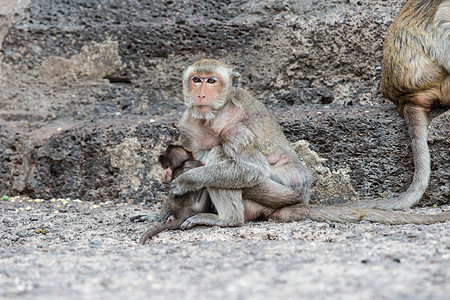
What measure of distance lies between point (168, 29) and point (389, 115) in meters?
2.47

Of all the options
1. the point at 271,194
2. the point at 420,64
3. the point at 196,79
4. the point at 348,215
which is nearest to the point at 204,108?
the point at 196,79

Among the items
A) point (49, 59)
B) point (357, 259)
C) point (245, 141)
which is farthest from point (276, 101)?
point (357, 259)

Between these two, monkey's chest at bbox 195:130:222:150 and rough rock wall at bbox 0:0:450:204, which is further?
rough rock wall at bbox 0:0:450:204

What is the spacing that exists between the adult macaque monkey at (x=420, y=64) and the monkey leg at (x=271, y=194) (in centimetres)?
106

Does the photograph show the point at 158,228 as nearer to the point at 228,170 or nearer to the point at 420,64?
the point at 228,170

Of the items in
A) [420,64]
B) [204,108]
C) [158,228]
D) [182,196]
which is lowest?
[158,228]

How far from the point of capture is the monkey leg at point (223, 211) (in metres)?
4.08

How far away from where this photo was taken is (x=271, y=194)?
424cm

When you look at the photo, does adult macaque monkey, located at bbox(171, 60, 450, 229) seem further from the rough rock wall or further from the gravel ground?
the rough rock wall

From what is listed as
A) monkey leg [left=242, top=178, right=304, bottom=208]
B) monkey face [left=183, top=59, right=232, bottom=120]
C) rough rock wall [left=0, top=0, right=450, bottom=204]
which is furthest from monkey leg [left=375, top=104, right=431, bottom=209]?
monkey face [left=183, top=59, right=232, bottom=120]

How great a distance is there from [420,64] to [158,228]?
256 cm

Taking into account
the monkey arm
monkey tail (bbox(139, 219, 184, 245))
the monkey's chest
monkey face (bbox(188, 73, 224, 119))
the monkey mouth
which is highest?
monkey face (bbox(188, 73, 224, 119))

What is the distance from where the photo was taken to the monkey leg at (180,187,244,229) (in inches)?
161

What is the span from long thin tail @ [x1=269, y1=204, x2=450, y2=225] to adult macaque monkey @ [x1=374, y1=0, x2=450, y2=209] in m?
0.72
